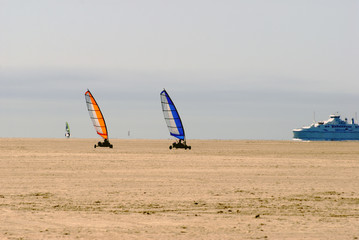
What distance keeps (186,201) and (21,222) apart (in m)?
4.63

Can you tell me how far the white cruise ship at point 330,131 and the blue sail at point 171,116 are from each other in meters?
121

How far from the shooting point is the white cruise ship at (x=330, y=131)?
170 m

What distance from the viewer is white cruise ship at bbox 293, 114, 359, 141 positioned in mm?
170500

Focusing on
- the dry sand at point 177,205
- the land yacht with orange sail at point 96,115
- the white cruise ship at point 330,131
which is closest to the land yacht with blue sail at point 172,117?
the land yacht with orange sail at point 96,115

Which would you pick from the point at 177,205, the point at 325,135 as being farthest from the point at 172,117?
the point at 325,135

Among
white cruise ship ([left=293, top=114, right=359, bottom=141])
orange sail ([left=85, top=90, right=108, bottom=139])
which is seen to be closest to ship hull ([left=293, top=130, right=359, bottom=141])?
white cruise ship ([left=293, top=114, right=359, bottom=141])

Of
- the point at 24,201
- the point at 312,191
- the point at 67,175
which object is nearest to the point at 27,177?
the point at 67,175

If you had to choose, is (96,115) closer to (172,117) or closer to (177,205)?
(172,117)

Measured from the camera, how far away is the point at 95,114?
59.3 meters

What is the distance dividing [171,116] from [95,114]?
8311 mm

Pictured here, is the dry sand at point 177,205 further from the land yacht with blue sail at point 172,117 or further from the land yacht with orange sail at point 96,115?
the land yacht with orange sail at point 96,115

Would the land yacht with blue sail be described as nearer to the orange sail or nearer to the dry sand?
the orange sail

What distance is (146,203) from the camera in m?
14.5

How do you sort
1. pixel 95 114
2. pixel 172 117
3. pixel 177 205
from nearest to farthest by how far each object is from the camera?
1. pixel 177 205
2. pixel 172 117
3. pixel 95 114
